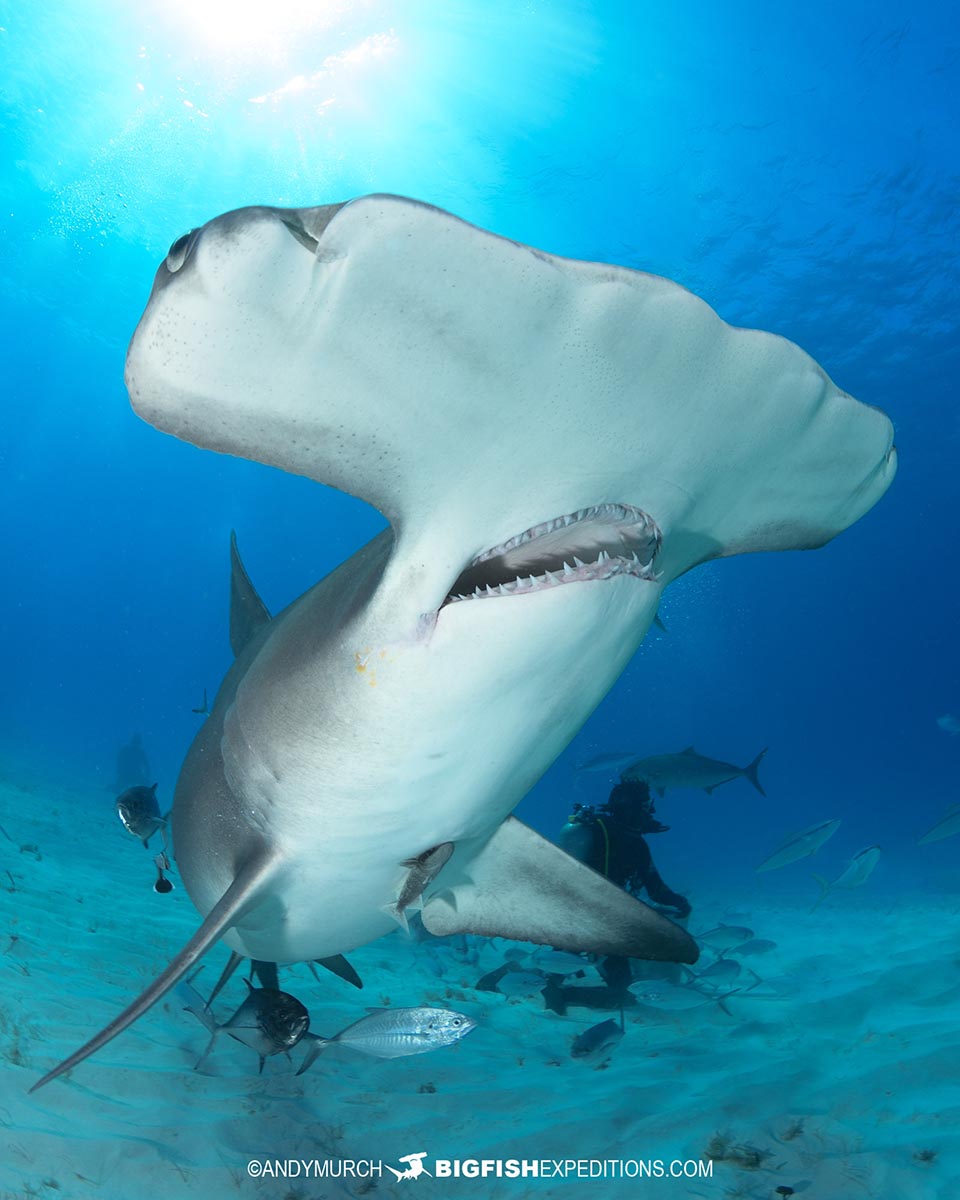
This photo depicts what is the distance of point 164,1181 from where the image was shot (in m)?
2.95

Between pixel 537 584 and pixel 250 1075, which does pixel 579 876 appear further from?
pixel 250 1075

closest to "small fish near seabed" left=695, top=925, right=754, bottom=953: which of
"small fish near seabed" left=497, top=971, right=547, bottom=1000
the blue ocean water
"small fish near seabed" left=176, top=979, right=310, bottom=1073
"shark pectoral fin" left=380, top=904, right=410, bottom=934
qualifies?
"small fish near seabed" left=497, top=971, right=547, bottom=1000

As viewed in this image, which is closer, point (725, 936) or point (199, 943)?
point (199, 943)

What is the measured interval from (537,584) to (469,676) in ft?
0.96

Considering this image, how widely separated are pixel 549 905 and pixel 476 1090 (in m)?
2.26

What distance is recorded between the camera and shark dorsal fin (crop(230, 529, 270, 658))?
3771 millimetres

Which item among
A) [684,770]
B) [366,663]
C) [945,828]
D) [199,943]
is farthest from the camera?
[945,828]

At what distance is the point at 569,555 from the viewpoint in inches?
77.2

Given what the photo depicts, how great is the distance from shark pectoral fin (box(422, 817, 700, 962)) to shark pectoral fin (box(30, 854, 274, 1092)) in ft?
2.97

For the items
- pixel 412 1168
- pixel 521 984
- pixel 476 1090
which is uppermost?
pixel 521 984

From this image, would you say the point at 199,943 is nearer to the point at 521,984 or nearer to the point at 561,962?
the point at 561,962

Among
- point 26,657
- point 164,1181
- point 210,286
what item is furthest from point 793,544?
point 26,657

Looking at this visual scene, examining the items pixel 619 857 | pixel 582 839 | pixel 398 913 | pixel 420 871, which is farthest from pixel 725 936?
pixel 420 871

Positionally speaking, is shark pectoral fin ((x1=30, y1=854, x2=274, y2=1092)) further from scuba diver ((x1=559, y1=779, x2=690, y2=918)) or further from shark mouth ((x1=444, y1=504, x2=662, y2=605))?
scuba diver ((x1=559, y1=779, x2=690, y2=918))
